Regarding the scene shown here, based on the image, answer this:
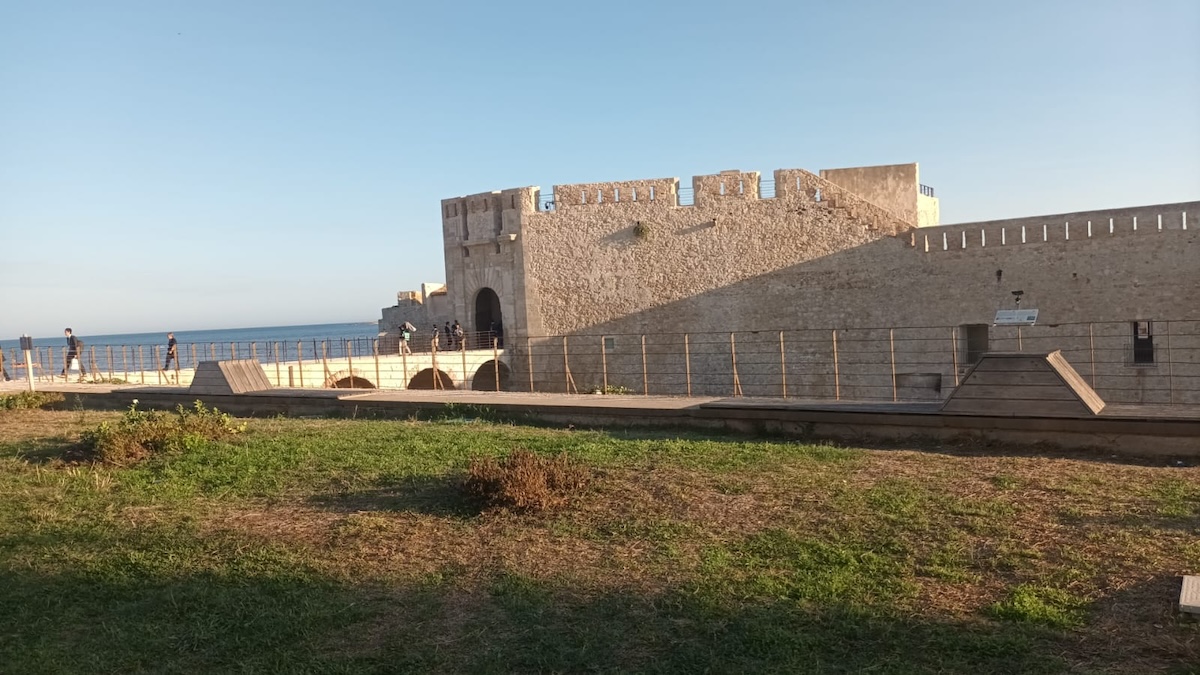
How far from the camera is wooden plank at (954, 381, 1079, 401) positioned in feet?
20.0

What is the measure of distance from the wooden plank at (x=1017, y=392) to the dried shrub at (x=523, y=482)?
3195 millimetres

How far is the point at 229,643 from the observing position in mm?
3213

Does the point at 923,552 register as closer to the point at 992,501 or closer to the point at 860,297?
the point at 992,501

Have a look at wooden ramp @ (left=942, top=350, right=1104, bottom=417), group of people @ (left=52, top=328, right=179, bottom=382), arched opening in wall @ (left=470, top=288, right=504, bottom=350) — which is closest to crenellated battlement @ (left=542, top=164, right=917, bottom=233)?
arched opening in wall @ (left=470, top=288, right=504, bottom=350)

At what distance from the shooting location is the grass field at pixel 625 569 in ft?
9.86

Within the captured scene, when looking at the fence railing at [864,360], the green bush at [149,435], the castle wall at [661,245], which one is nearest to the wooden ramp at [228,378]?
the green bush at [149,435]

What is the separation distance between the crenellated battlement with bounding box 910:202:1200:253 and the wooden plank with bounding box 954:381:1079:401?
1179cm

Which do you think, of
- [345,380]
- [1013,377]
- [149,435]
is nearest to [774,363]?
[345,380]

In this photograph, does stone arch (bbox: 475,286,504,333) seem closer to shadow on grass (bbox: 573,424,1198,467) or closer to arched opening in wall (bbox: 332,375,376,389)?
arched opening in wall (bbox: 332,375,376,389)

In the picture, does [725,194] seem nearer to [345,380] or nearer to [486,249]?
[486,249]

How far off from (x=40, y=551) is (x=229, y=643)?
6.20 feet

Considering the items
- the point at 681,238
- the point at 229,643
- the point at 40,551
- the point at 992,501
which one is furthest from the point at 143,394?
the point at 681,238

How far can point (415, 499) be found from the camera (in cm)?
514

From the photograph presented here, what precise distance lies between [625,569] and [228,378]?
864cm
